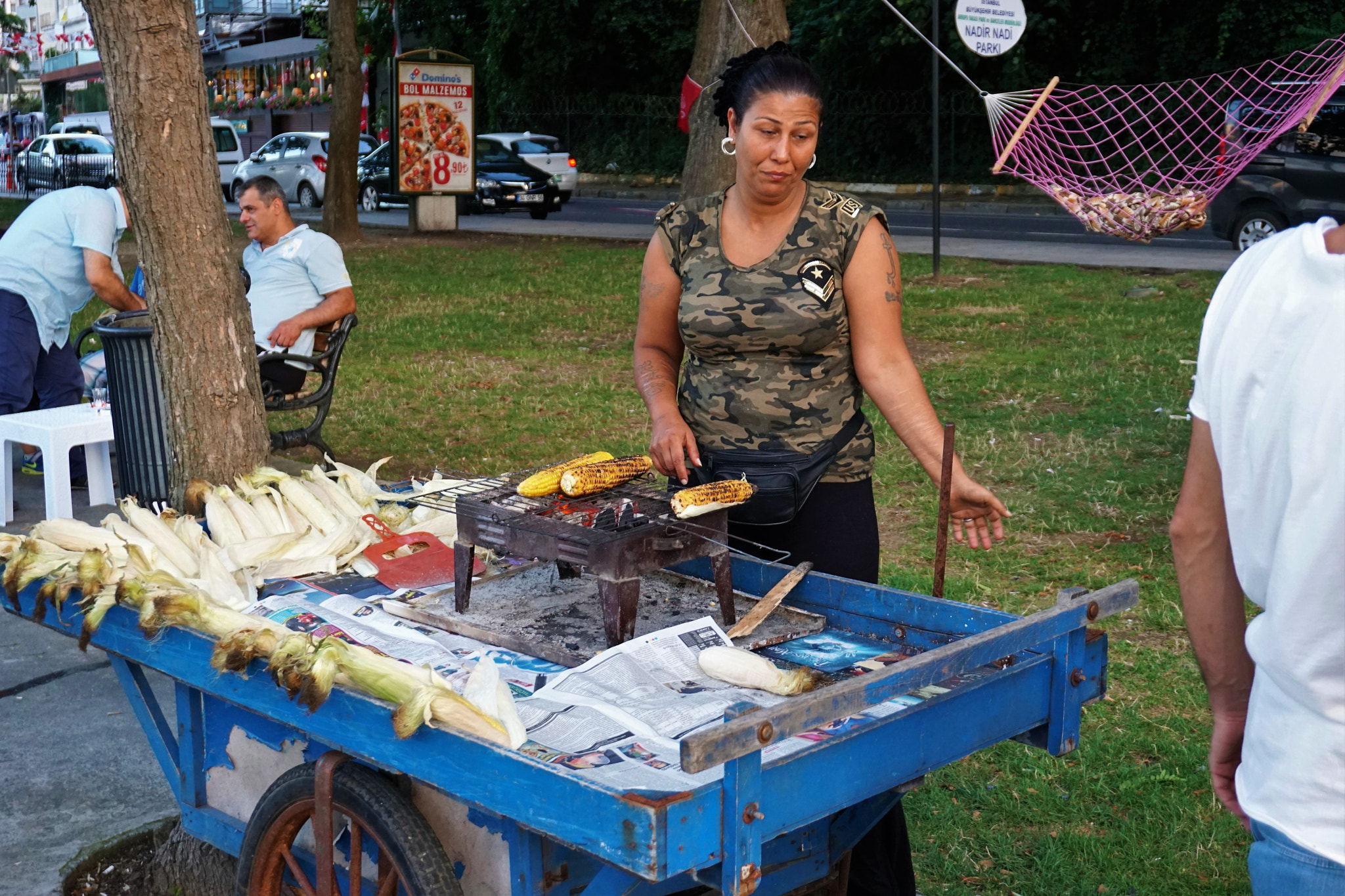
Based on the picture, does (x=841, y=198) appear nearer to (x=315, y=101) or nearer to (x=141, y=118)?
(x=141, y=118)

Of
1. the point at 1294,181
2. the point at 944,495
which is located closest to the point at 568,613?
the point at 944,495

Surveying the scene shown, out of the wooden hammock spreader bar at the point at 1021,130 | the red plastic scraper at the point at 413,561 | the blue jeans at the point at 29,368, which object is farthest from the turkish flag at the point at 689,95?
the red plastic scraper at the point at 413,561

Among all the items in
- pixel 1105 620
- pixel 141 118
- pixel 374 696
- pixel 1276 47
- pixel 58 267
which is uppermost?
pixel 1276 47

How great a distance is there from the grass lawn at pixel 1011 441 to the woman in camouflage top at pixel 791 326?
3.54ft

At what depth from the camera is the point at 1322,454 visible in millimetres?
1483

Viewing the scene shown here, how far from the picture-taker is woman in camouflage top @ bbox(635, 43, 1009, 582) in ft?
10.1

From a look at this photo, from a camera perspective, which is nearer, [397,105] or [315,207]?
[397,105]

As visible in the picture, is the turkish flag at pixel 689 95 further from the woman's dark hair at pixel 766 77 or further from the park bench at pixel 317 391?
the woman's dark hair at pixel 766 77

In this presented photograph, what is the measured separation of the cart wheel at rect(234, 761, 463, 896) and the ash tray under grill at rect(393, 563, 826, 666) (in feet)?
1.65

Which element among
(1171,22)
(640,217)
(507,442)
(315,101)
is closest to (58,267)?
(507,442)

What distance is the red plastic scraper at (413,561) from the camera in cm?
353

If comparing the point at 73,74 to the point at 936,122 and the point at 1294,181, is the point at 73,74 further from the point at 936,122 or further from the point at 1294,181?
the point at 1294,181

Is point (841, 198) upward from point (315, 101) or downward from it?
downward

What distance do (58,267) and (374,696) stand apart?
5.54 m
